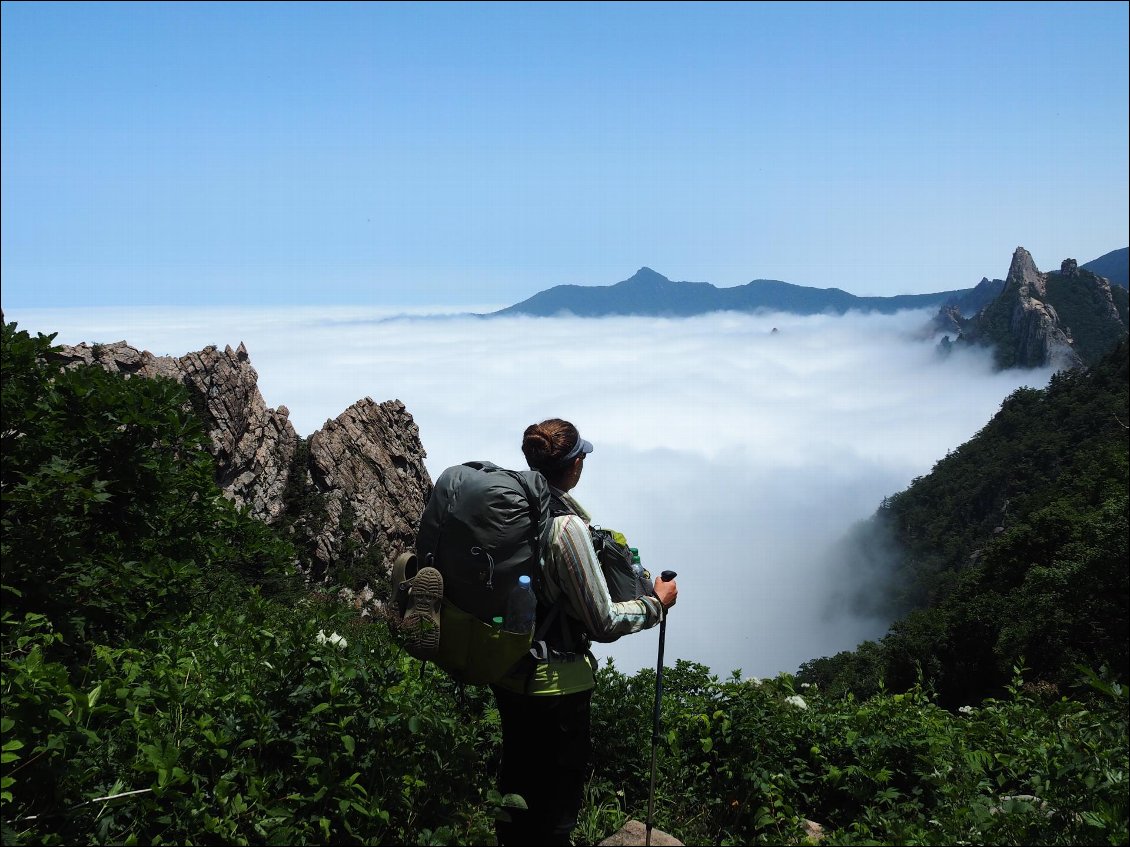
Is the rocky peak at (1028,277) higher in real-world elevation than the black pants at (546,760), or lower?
higher

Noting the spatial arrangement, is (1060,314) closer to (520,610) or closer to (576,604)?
(576,604)

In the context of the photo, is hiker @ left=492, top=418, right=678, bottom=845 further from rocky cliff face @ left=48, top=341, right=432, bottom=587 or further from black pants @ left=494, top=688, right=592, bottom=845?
rocky cliff face @ left=48, top=341, right=432, bottom=587

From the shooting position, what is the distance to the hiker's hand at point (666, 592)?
12.8ft

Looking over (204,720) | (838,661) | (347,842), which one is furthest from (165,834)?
(838,661)

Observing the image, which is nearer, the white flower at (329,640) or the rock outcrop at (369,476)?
the white flower at (329,640)

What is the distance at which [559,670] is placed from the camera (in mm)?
3590

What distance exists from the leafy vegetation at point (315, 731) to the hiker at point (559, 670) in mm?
201

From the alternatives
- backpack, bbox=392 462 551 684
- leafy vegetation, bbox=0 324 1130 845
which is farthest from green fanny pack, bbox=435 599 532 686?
leafy vegetation, bbox=0 324 1130 845

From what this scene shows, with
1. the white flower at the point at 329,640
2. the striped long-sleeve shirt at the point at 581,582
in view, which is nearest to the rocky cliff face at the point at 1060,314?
the white flower at the point at 329,640

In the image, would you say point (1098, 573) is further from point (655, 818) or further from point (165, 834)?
point (165, 834)

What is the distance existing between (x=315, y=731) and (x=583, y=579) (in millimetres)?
1314

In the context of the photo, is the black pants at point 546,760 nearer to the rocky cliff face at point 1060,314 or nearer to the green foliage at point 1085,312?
the rocky cliff face at point 1060,314

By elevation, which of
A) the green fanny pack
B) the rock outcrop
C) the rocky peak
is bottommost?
the rock outcrop

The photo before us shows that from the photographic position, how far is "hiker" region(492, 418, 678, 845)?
11.4 ft
